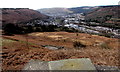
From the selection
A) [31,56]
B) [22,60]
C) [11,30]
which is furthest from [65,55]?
[11,30]

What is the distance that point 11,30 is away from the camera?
45.0m

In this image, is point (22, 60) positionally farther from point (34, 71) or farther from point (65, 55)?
point (65, 55)

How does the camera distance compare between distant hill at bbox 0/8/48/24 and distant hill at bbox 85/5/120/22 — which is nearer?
distant hill at bbox 0/8/48/24

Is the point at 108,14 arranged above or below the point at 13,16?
below

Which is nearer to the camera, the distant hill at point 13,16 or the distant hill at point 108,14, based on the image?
the distant hill at point 13,16

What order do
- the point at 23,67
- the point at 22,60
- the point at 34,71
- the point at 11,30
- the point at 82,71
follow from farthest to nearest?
1. the point at 11,30
2. the point at 22,60
3. the point at 23,67
4. the point at 34,71
5. the point at 82,71

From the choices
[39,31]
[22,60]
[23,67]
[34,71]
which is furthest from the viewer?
[39,31]

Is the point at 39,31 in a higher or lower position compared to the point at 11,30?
lower

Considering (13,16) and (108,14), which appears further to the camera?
(108,14)

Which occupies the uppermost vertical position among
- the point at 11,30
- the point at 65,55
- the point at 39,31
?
the point at 65,55

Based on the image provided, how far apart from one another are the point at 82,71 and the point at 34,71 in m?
1.50

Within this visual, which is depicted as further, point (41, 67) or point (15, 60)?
point (15, 60)

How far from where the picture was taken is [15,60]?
16.4ft

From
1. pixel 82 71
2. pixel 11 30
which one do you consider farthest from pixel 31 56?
pixel 11 30
